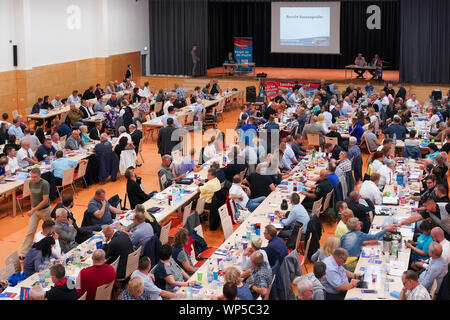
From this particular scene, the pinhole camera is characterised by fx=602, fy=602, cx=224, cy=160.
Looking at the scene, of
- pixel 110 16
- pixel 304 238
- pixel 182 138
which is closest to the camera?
pixel 304 238

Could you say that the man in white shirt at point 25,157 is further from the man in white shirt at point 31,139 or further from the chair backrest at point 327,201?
the chair backrest at point 327,201

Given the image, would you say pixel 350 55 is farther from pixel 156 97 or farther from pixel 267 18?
pixel 156 97

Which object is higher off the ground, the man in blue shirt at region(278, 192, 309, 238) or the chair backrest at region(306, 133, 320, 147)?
the chair backrest at region(306, 133, 320, 147)

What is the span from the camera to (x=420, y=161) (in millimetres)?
14055

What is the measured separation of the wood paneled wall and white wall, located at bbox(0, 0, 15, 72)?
0.39 meters

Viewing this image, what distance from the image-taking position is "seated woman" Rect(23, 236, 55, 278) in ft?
28.4

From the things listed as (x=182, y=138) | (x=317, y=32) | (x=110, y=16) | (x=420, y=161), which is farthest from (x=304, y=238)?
(x=317, y=32)

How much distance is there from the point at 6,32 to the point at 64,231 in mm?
13348

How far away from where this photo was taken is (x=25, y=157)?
46.3 feet

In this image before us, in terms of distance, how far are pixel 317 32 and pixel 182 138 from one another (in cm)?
1406

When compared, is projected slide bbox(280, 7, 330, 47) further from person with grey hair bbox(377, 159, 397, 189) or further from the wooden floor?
person with grey hair bbox(377, 159, 397, 189)

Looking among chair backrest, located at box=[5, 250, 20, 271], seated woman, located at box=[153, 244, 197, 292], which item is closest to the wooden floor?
chair backrest, located at box=[5, 250, 20, 271]

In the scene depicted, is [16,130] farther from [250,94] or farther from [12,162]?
[250,94]

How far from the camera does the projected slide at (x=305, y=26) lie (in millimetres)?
28953
